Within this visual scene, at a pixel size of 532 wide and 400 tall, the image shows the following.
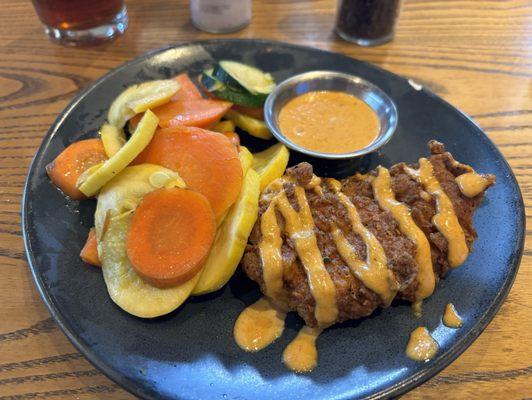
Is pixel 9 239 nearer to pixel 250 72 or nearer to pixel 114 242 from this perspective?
pixel 114 242

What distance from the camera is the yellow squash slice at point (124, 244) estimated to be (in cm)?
195

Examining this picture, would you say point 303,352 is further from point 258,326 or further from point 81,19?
point 81,19

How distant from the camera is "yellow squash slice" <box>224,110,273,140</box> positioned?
270 cm

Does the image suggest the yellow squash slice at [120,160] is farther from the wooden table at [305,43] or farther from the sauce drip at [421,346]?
the sauce drip at [421,346]

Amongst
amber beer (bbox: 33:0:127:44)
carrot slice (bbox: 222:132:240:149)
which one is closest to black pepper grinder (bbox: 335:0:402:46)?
carrot slice (bbox: 222:132:240:149)

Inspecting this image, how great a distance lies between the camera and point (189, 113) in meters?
2.55

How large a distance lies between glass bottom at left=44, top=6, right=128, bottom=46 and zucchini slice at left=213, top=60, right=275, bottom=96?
48.5 inches

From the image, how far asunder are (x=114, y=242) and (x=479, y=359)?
5.53 ft

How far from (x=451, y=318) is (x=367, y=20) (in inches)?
97.9

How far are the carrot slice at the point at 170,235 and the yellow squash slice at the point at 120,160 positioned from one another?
0.72 ft

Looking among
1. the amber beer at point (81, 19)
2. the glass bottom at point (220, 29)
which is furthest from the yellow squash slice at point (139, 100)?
the glass bottom at point (220, 29)

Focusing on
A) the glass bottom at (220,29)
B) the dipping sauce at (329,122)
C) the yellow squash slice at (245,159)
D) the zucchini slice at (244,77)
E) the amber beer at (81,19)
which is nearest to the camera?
the yellow squash slice at (245,159)

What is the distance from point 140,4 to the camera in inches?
161

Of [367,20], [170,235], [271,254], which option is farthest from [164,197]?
[367,20]
